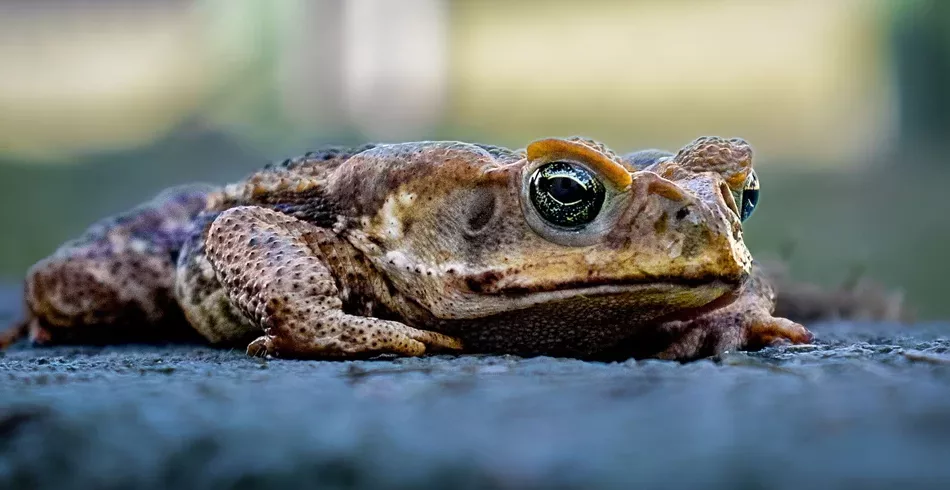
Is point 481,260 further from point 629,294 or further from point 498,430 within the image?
point 498,430

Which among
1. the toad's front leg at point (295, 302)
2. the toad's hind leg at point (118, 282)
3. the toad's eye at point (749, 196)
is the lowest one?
the toad's hind leg at point (118, 282)

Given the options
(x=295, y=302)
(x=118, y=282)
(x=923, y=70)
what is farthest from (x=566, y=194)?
(x=923, y=70)

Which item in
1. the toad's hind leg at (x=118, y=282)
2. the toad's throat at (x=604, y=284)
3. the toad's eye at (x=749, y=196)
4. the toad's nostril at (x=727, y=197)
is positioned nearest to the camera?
the toad's throat at (x=604, y=284)

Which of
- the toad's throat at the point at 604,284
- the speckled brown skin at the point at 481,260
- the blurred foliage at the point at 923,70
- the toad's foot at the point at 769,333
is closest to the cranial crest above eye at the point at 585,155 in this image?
Result: the speckled brown skin at the point at 481,260

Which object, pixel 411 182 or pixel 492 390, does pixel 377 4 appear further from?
pixel 492 390

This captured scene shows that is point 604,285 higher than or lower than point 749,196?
lower

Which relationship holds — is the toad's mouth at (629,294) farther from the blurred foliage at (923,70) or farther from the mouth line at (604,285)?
the blurred foliage at (923,70)

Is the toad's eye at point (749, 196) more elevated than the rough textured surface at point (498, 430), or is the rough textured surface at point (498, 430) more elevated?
the toad's eye at point (749, 196)
